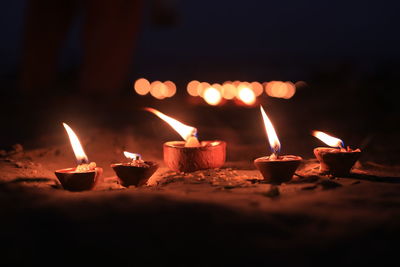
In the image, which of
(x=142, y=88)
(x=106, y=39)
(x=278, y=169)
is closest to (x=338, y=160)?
(x=278, y=169)

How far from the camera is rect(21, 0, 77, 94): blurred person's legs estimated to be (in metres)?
10.7

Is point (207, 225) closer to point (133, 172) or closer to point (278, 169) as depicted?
point (278, 169)

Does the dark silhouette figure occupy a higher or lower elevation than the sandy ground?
higher

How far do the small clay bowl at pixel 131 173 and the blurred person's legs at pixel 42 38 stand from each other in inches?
334

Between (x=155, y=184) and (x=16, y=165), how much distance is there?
4.16 ft

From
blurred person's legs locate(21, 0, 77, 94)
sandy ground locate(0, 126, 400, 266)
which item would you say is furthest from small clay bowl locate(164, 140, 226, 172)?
blurred person's legs locate(21, 0, 77, 94)

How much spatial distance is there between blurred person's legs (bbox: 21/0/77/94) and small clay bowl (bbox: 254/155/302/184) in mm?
9071

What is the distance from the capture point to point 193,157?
3.31 meters

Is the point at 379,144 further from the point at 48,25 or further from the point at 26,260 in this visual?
the point at 48,25

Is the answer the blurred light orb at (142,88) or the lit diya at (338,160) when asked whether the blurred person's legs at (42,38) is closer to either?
the blurred light orb at (142,88)

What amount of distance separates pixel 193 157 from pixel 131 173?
1.86ft

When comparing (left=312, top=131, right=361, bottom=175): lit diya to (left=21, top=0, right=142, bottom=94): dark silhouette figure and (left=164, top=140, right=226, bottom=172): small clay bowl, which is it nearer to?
(left=164, top=140, right=226, bottom=172): small clay bowl

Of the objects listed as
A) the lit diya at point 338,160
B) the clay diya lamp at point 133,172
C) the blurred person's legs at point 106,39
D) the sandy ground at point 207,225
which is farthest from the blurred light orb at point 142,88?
the sandy ground at point 207,225

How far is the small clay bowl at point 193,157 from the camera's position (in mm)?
3311
